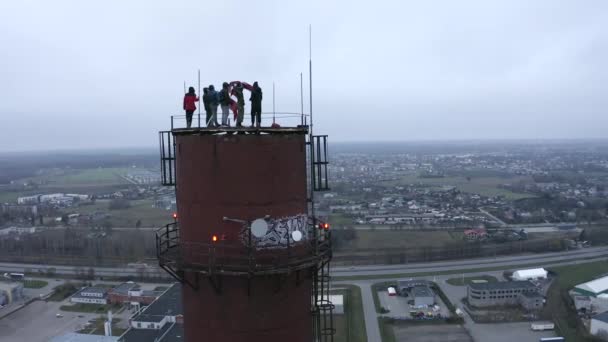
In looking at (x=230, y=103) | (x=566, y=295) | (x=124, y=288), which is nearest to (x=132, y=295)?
(x=124, y=288)

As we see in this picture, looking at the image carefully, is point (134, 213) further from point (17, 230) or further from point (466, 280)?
point (466, 280)

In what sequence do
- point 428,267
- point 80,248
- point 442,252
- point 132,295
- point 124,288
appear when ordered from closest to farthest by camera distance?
point 132,295 < point 124,288 < point 428,267 < point 442,252 < point 80,248

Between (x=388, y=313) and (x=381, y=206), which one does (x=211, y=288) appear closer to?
(x=388, y=313)

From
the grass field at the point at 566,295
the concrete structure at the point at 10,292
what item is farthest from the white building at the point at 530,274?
the concrete structure at the point at 10,292

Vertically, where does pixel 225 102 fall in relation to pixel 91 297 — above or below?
above

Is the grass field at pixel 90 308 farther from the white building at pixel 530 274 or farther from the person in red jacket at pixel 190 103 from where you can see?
the person in red jacket at pixel 190 103

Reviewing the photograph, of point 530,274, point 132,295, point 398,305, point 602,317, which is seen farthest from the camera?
point 530,274
